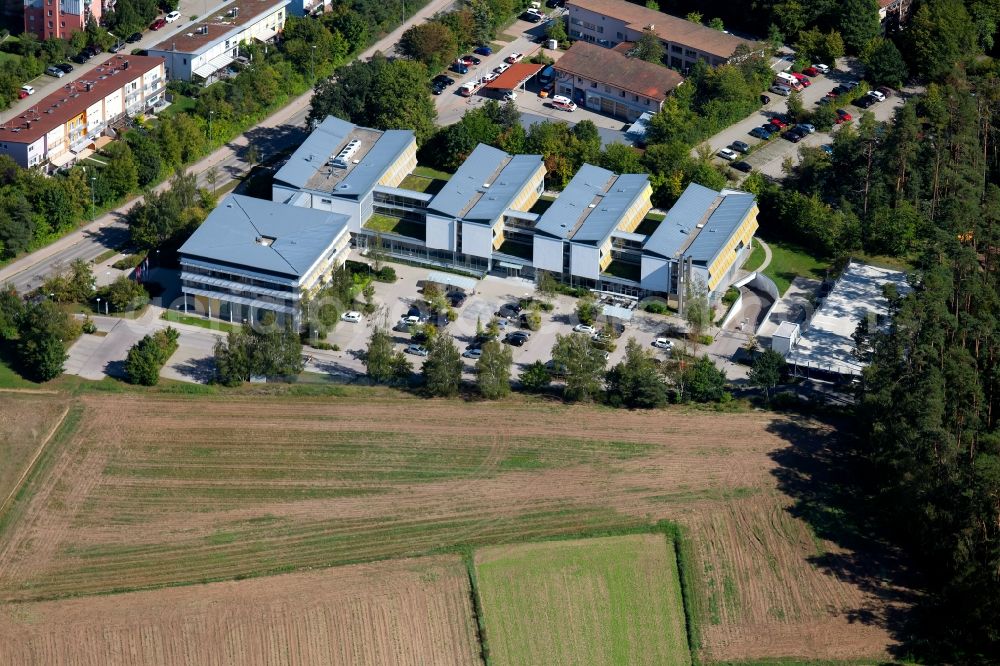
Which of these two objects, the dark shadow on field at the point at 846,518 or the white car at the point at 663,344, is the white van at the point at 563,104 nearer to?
the white car at the point at 663,344

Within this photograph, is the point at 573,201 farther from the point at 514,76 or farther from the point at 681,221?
the point at 514,76

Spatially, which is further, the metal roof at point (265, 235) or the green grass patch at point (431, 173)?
the green grass patch at point (431, 173)

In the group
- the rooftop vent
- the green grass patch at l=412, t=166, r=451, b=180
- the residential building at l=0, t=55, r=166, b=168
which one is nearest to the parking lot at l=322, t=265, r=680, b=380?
the rooftop vent

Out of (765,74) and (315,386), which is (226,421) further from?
(765,74)

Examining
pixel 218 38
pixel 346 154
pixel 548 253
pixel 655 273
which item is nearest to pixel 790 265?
pixel 655 273

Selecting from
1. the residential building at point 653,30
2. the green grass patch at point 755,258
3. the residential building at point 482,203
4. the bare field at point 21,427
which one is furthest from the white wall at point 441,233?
the residential building at point 653,30

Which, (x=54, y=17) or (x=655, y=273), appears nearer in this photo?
(x=655, y=273)
